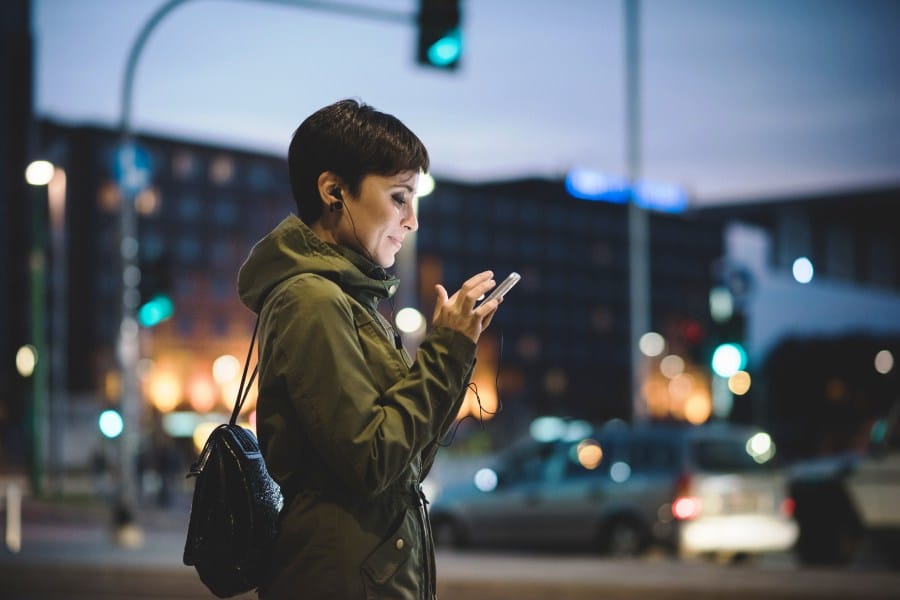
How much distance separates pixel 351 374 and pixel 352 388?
0.03 metres

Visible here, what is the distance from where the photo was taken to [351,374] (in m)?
2.32

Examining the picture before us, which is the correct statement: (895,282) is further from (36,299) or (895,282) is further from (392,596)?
(36,299)

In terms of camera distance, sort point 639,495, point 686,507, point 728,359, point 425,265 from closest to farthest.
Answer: point 728,359
point 686,507
point 639,495
point 425,265

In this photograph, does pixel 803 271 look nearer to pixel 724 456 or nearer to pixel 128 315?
pixel 724 456

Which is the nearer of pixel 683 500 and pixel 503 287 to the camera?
pixel 503 287

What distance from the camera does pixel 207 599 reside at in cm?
1230

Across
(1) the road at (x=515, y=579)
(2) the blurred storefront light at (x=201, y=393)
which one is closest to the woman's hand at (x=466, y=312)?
(1) the road at (x=515, y=579)

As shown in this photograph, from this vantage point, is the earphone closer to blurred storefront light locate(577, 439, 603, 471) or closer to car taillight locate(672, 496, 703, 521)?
car taillight locate(672, 496, 703, 521)

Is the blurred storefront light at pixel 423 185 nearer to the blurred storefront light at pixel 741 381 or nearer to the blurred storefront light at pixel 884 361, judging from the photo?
the blurred storefront light at pixel 741 381

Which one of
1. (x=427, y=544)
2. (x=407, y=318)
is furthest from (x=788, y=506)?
(x=407, y=318)

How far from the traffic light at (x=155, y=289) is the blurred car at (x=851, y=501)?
829cm

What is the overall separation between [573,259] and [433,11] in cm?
12035

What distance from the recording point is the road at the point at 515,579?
10.9 metres

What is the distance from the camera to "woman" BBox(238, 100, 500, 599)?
2.31 metres
